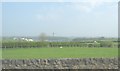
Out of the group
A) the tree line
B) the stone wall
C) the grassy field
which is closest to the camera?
the stone wall

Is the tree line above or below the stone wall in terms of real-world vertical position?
above

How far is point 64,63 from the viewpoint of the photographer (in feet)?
35.7

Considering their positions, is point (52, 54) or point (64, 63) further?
point (52, 54)

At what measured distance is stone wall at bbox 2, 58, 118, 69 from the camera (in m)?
10.8

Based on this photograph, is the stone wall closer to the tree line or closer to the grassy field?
the grassy field

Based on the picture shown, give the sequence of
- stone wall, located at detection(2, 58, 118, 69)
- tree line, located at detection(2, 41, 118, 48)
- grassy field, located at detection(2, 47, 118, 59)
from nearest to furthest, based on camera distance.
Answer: stone wall, located at detection(2, 58, 118, 69), grassy field, located at detection(2, 47, 118, 59), tree line, located at detection(2, 41, 118, 48)

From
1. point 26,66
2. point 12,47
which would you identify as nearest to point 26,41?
point 12,47

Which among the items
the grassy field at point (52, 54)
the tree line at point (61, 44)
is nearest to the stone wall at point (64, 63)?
the grassy field at point (52, 54)

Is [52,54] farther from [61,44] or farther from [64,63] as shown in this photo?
[61,44]

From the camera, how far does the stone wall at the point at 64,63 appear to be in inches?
425

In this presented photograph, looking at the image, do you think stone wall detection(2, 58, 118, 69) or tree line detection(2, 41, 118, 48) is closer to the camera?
stone wall detection(2, 58, 118, 69)

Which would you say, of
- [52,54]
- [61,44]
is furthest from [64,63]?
[61,44]

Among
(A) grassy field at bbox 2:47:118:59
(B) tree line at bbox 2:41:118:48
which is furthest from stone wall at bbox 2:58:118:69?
(B) tree line at bbox 2:41:118:48

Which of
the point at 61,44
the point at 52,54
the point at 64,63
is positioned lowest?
the point at 64,63
